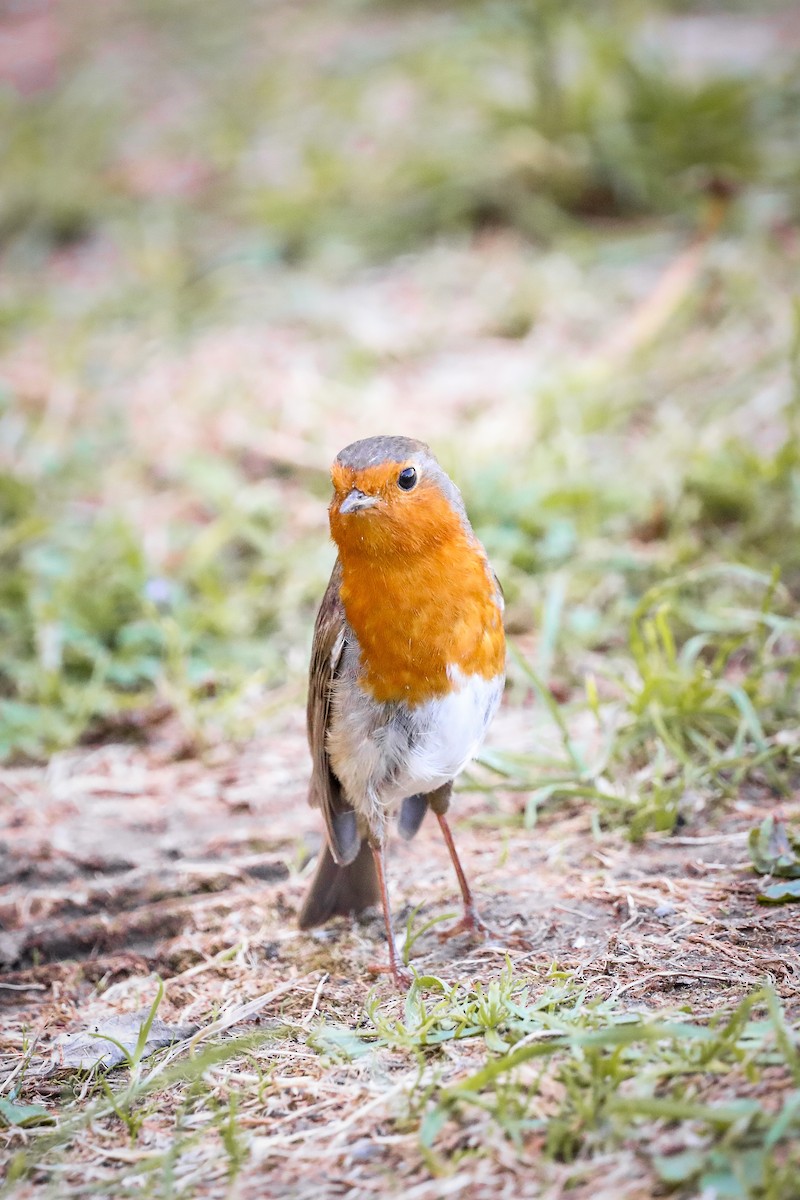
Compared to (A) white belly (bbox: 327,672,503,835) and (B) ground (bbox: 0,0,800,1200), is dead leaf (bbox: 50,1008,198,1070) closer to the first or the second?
(B) ground (bbox: 0,0,800,1200)

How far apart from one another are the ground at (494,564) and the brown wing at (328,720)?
10.8 inches

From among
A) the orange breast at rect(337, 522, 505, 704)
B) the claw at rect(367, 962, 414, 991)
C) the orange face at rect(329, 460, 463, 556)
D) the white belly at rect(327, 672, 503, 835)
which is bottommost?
the claw at rect(367, 962, 414, 991)

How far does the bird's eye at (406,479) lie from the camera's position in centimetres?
273

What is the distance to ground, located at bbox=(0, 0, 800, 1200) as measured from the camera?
7.16 ft

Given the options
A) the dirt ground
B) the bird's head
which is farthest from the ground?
the bird's head

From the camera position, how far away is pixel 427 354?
626 cm

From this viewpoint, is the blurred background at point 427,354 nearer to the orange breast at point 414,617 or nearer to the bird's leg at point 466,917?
the bird's leg at point 466,917

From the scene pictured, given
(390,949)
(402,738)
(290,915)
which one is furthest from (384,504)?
(290,915)

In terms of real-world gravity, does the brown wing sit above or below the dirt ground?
above

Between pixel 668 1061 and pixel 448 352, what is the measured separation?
4.64 m

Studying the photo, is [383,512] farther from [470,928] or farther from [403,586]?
[470,928]

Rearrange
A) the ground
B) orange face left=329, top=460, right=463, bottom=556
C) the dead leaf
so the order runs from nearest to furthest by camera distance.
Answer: the ground → the dead leaf → orange face left=329, top=460, right=463, bottom=556

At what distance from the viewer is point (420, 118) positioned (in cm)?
825

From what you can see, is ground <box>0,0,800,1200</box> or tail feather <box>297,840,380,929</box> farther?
tail feather <box>297,840,380,929</box>
